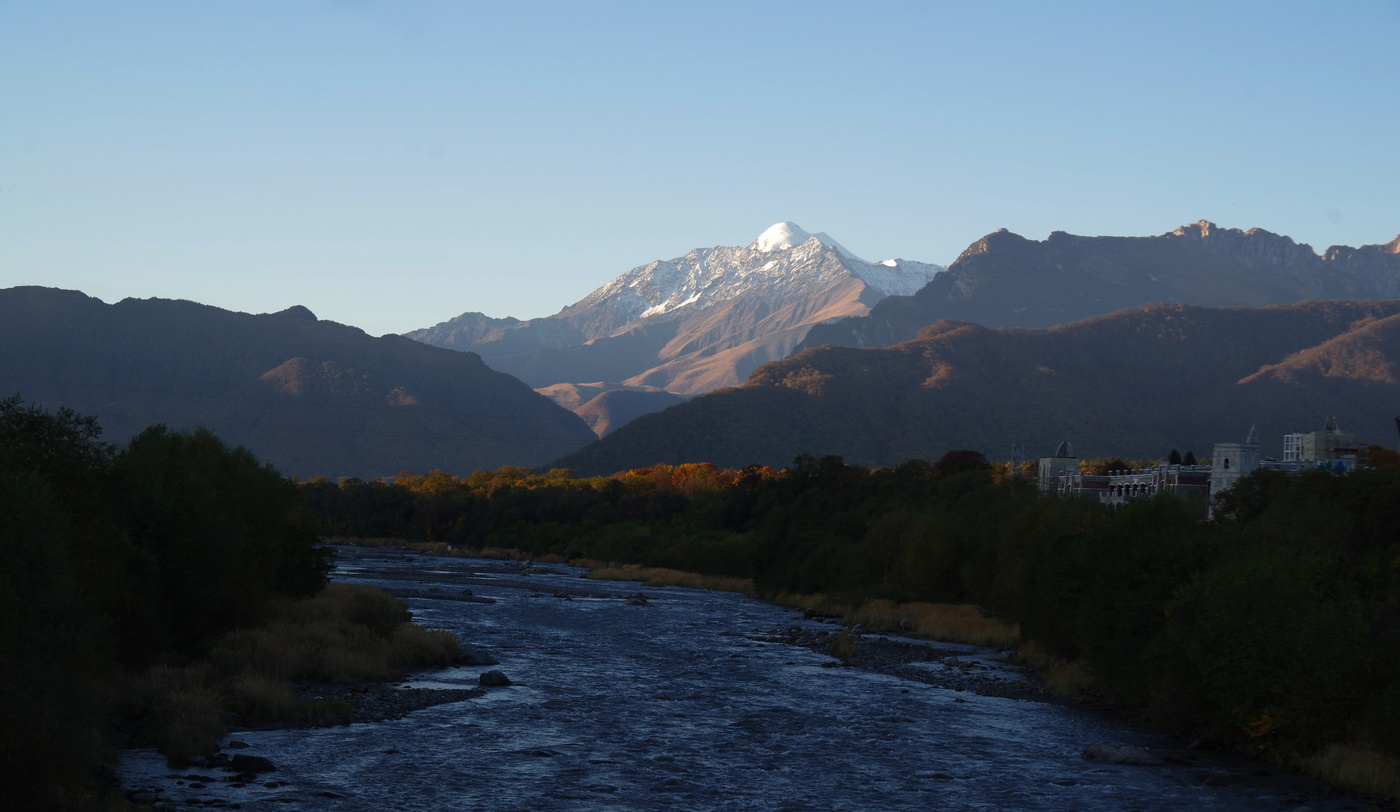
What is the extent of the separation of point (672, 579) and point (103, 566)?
264 feet

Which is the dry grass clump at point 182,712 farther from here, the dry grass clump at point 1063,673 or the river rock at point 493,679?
the dry grass clump at point 1063,673

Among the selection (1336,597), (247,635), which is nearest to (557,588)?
(247,635)

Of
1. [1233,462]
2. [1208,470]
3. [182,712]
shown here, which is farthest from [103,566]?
[1208,470]

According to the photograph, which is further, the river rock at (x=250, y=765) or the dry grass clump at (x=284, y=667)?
the dry grass clump at (x=284, y=667)

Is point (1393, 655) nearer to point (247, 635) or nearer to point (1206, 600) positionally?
point (1206, 600)

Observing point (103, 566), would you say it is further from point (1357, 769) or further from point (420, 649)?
point (1357, 769)

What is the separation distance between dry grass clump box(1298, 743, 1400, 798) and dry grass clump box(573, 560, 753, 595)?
7379 cm

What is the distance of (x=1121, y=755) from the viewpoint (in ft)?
104

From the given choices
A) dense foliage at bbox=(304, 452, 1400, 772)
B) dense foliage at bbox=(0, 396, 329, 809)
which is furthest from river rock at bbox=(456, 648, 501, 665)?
dense foliage at bbox=(304, 452, 1400, 772)

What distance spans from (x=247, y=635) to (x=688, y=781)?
2049cm

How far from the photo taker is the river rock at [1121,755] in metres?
31.3

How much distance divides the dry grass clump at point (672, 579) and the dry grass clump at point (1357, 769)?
73.8 metres

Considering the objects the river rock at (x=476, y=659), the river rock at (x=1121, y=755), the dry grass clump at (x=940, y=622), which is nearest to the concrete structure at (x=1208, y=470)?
the dry grass clump at (x=940, y=622)

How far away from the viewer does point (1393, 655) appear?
3050 centimetres
